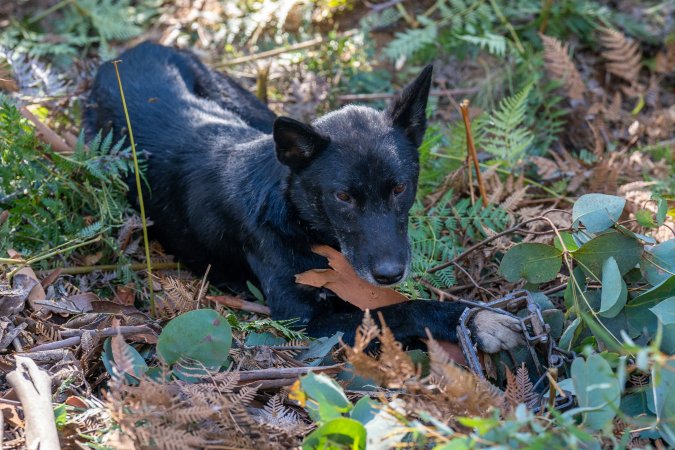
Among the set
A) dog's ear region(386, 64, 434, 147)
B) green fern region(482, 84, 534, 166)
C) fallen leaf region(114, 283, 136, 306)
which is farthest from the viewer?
green fern region(482, 84, 534, 166)

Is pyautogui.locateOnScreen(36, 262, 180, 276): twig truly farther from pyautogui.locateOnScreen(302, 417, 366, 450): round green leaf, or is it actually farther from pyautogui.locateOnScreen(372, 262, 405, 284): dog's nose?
pyautogui.locateOnScreen(302, 417, 366, 450): round green leaf

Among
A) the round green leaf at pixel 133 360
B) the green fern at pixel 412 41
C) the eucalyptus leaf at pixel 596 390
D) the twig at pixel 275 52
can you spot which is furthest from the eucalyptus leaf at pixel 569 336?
the twig at pixel 275 52

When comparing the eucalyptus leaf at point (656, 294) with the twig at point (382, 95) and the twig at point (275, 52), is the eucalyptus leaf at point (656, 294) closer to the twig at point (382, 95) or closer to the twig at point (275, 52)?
the twig at point (382, 95)

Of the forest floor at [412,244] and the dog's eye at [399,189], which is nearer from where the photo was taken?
the forest floor at [412,244]

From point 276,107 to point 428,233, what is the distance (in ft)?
7.37

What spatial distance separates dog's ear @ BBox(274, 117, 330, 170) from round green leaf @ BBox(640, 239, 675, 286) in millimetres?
1630

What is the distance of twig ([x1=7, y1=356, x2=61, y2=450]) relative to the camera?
2.68 meters

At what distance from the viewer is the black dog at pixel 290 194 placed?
3693 millimetres

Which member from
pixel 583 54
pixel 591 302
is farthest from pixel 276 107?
pixel 591 302

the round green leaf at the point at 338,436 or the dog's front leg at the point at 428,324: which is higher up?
the round green leaf at the point at 338,436

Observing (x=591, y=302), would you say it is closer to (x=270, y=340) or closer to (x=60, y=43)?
(x=270, y=340)

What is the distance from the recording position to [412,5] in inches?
274

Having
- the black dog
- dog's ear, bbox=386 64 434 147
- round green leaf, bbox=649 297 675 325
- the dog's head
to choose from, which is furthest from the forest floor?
dog's ear, bbox=386 64 434 147

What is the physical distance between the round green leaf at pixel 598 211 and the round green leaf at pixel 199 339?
1.70 metres
